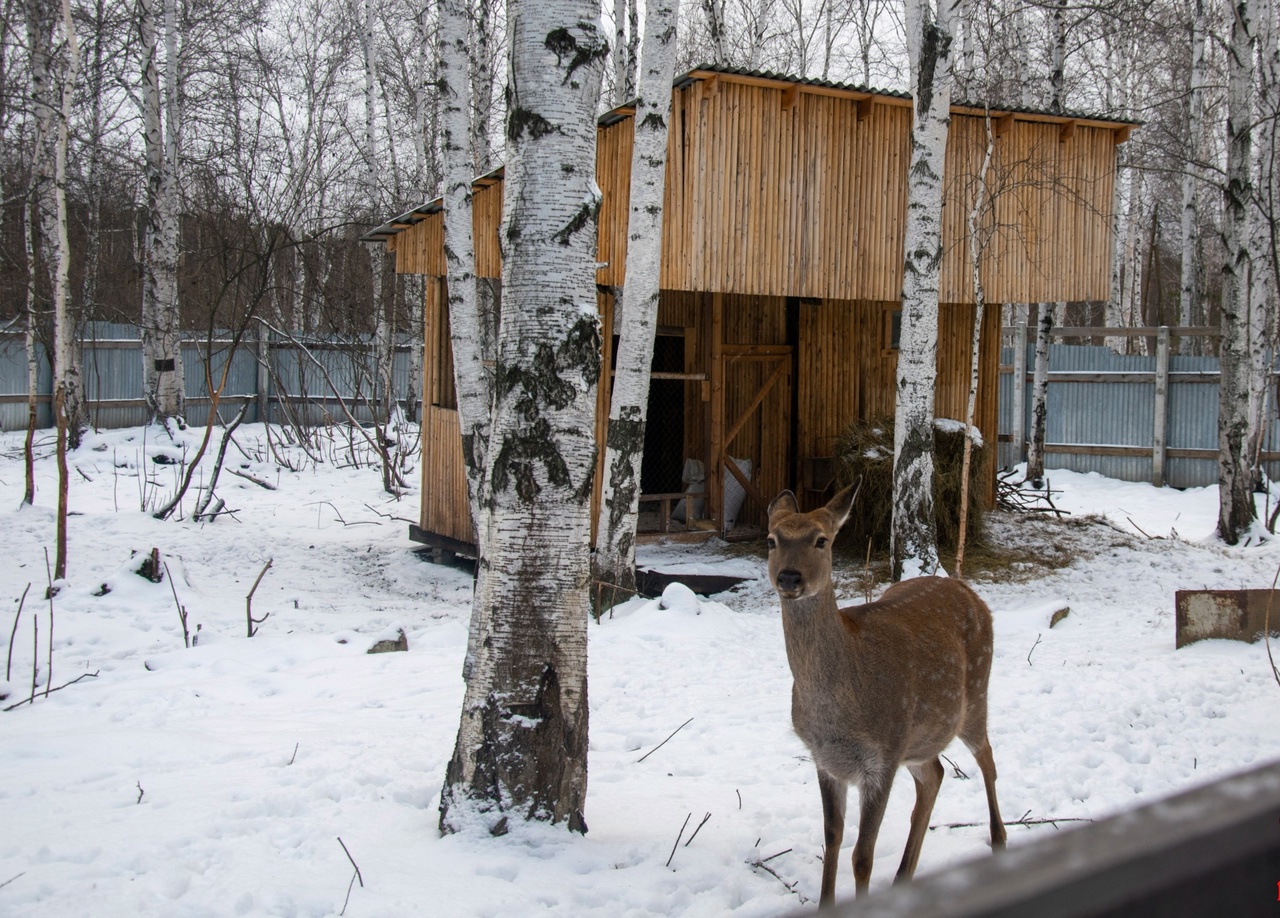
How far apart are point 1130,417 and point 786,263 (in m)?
11.8

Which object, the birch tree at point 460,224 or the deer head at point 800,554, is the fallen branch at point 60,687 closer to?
the birch tree at point 460,224

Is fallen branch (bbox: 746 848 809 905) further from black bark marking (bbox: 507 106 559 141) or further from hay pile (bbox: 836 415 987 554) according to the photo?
hay pile (bbox: 836 415 987 554)

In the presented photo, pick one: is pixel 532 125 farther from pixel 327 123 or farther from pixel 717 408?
pixel 327 123

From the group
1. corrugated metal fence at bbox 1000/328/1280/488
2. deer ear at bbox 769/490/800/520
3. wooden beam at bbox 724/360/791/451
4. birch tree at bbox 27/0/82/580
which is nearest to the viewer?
deer ear at bbox 769/490/800/520

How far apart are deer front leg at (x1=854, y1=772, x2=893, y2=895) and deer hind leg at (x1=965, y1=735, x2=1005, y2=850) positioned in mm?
826

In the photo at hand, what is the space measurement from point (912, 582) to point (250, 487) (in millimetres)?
14970

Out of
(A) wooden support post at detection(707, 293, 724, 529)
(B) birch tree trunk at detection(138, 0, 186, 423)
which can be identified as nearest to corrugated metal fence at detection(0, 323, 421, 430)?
(B) birch tree trunk at detection(138, 0, 186, 423)

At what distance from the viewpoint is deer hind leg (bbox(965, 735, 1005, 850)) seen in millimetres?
4391

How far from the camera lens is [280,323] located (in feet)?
87.6

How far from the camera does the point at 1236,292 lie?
41.5ft

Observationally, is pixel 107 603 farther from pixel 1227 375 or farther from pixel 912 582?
pixel 1227 375

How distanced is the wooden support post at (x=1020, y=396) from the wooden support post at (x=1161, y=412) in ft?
8.17

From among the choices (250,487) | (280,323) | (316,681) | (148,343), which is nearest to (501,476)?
(316,681)

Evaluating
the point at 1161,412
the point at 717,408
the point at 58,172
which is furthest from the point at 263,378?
the point at 1161,412
